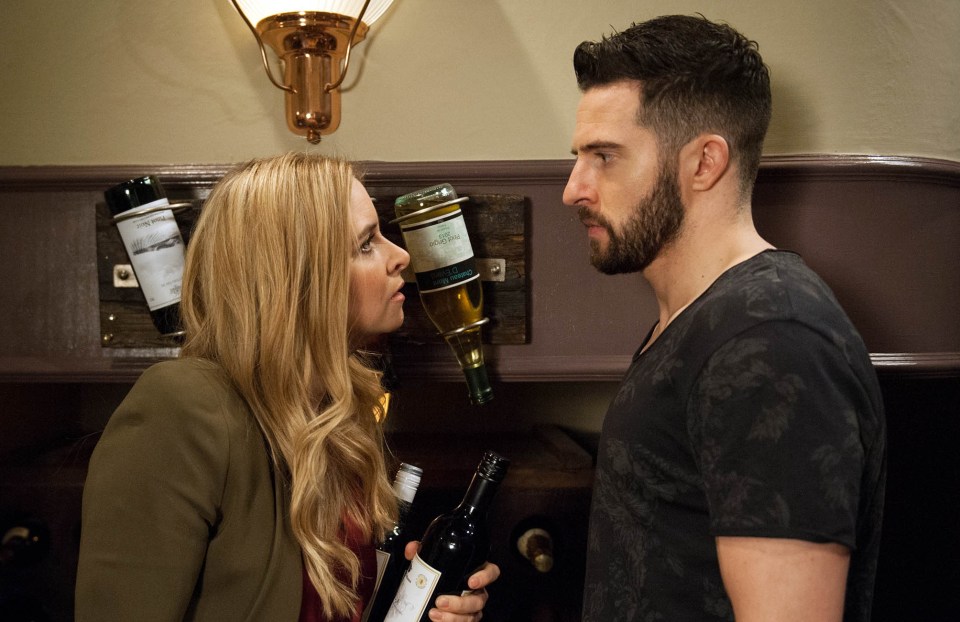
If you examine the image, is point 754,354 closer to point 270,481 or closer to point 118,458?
point 270,481

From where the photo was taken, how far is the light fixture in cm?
142

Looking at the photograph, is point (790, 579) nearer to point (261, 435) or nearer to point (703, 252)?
point (703, 252)

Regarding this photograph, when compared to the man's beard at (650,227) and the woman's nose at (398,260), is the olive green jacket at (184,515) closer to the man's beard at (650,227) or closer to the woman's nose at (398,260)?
the woman's nose at (398,260)

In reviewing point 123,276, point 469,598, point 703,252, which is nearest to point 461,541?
point 469,598

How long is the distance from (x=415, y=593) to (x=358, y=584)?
0.13 meters

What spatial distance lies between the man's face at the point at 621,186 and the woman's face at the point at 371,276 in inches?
11.8

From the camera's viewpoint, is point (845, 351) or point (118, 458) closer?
point (845, 351)

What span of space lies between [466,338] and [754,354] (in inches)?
27.2

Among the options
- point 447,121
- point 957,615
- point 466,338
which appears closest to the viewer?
point 466,338

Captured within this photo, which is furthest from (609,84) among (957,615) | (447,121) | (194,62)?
(957,615)

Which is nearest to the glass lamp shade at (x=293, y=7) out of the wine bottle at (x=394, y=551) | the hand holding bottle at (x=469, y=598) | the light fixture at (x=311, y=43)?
the light fixture at (x=311, y=43)

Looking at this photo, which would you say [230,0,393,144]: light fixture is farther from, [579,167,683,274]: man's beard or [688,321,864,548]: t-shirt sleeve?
[688,321,864,548]: t-shirt sleeve

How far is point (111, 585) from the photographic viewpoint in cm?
96

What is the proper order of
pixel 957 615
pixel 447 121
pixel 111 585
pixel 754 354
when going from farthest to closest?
1. pixel 957 615
2. pixel 447 121
3. pixel 111 585
4. pixel 754 354
